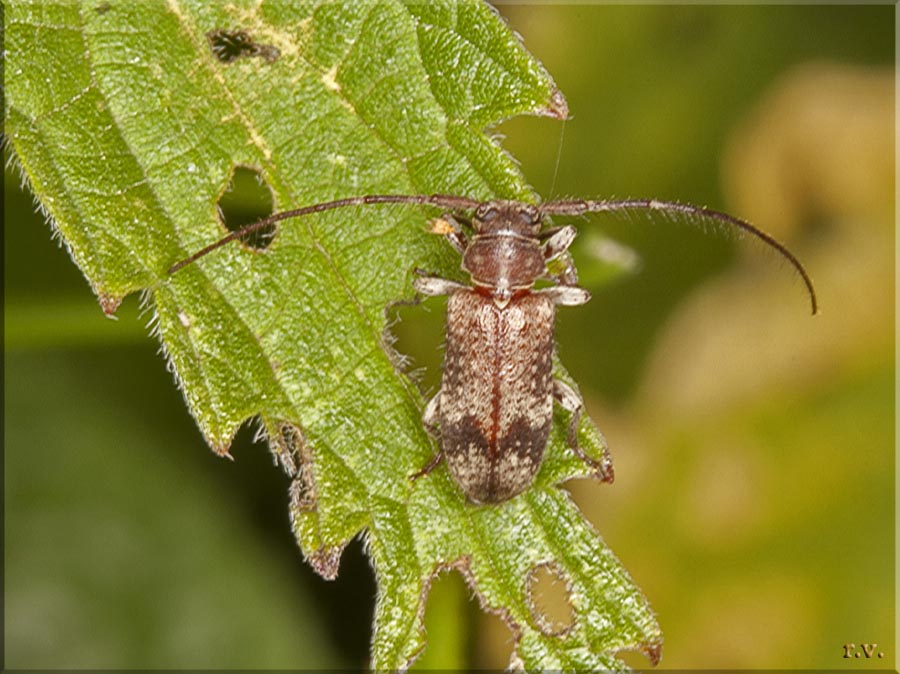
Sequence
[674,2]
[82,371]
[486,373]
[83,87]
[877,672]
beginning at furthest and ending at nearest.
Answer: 1. [674,2]
2. [82,371]
3. [877,672]
4. [486,373]
5. [83,87]

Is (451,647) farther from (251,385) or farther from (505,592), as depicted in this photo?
(251,385)

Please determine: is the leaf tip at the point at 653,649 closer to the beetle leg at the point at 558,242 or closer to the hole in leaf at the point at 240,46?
the beetle leg at the point at 558,242

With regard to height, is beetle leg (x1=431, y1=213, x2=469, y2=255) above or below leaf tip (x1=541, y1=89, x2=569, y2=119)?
below

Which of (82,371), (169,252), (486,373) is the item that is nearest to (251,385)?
(169,252)

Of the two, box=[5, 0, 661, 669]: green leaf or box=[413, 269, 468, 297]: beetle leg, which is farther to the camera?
box=[413, 269, 468, 297]: beetle leg

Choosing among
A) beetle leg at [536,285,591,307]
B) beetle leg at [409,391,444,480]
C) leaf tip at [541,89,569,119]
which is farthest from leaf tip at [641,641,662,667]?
leaf tip at [541,89,569,119]

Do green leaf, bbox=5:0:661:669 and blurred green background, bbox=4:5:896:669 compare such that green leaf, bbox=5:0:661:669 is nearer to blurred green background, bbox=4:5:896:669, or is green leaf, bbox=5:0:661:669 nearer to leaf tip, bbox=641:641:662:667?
leaf tip, bbox=641:641:662:667

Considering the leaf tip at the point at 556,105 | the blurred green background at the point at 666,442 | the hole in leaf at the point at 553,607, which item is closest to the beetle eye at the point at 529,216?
the leaf tip at the point at 556,105
